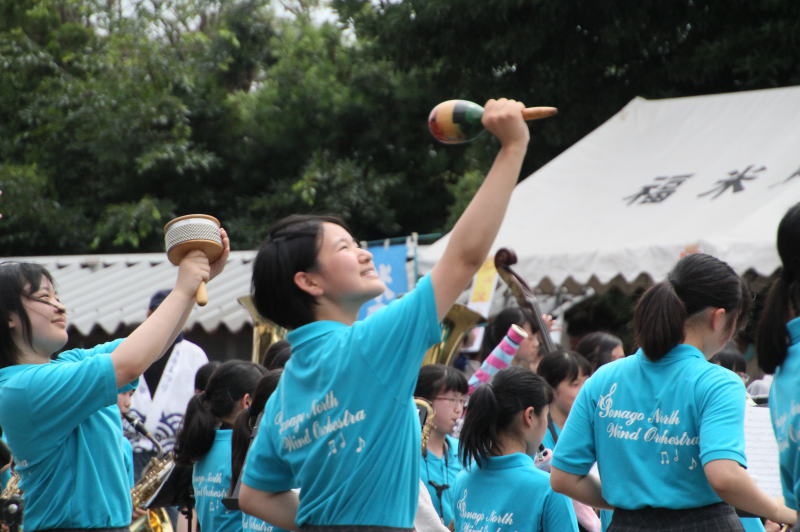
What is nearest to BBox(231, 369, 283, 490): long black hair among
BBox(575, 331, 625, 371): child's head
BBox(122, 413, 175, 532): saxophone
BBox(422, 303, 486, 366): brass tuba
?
BBox(122, 413, 175, 532): saxophone

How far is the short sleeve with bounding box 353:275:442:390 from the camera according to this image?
238cm

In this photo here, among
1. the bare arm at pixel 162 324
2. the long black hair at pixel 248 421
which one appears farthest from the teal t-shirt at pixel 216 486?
the bare arm at pixel 162 324

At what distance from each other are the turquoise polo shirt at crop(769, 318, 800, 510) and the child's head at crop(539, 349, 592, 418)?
2.53 meters

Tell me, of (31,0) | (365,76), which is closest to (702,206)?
(365,76)

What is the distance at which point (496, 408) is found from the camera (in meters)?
4.13

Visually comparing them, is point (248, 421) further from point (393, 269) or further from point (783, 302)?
point (393, 269)

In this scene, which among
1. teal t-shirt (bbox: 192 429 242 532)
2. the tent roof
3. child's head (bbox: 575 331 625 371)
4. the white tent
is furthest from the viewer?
the tent roof

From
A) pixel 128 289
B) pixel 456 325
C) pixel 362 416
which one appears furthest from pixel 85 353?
pixel 128 289

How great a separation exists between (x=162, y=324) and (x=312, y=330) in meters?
0.69

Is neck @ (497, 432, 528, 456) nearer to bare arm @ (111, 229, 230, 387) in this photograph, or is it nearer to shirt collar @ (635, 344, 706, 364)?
shirt collar @ (635, 344, 706, 364)

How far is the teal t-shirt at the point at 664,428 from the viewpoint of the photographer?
9.99 ft

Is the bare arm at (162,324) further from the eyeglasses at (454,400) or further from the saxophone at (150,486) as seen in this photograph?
the saxophone at (150,486)

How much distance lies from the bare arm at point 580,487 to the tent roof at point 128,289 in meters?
9.03

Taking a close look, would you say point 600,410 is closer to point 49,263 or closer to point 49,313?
point 49,313
